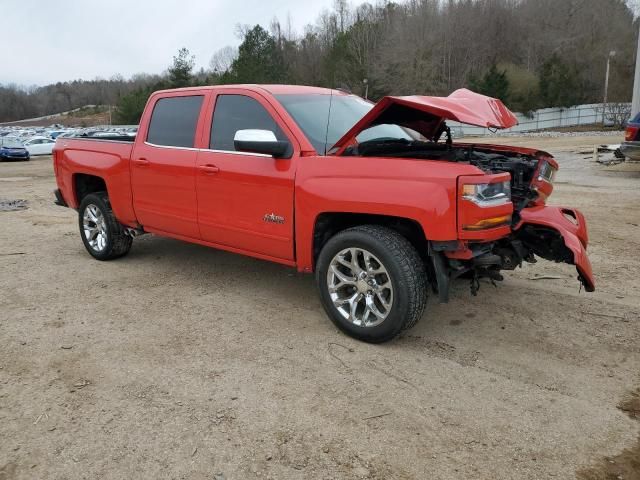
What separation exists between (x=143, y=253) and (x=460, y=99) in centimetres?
419

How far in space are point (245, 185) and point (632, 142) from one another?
12.2 meters

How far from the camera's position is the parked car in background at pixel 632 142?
13.0 metres

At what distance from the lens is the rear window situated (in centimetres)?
497

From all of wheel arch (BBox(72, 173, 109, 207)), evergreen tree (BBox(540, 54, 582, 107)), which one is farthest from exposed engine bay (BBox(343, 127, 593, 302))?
evergreen tree (BBox(540, 54, 582, 107))

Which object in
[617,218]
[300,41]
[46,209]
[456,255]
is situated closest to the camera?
[456,255]

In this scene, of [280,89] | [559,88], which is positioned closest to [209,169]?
[280,89]

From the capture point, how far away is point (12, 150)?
30.6m

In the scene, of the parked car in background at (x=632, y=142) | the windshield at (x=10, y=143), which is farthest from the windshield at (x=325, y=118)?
the windshield at (x=10, y=143)

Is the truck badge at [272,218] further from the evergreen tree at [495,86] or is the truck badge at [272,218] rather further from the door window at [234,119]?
the evergreen tree at [495,86]

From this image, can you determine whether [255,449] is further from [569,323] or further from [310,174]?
[569,323]

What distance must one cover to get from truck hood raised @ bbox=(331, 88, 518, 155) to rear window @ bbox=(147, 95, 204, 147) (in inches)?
63.6

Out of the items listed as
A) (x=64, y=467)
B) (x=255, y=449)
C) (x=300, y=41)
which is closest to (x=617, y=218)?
(x=255, y=449)

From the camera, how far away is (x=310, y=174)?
3.98 metres

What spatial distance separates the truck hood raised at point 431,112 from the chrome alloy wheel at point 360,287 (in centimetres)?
82
